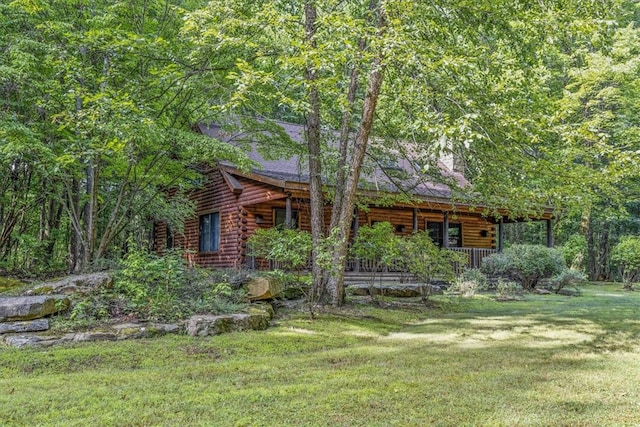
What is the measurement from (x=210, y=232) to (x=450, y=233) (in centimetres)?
957

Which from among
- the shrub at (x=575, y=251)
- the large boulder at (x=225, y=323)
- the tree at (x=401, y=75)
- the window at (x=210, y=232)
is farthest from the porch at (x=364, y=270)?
the shrub at (x=575, y=251)

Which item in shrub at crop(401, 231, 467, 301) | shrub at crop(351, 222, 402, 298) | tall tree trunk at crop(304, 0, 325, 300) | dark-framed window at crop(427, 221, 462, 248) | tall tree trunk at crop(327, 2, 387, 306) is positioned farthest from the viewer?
dark-framed window at crop(427, 221, 462, 248)

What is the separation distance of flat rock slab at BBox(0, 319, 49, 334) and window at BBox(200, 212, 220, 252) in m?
10.5

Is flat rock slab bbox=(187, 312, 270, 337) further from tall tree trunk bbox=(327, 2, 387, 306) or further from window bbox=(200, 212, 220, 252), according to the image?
window bbox=(200, 212, 220, 252)

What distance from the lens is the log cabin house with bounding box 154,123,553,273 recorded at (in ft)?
44.3

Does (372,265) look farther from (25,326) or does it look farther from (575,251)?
(575,251)

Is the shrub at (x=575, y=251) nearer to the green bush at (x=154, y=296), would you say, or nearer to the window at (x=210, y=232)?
the window at (x=210, y=232)

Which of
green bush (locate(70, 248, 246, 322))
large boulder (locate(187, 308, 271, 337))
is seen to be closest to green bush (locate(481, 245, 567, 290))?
green bush (locate(70, 248, 246, 322))

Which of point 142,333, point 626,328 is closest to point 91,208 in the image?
point 142,333

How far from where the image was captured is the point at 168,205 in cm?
1512

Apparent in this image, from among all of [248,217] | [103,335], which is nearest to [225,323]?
[103,335]

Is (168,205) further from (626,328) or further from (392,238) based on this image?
(626,328)

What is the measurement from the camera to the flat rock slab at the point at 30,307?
21.7 ft

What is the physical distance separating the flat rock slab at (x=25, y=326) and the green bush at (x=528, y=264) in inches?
505
